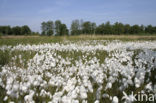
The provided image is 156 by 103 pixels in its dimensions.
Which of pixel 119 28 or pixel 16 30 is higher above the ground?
pixel 16 30

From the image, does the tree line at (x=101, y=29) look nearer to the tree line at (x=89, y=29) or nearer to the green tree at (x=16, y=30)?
the tree line at (x=89, y=29)

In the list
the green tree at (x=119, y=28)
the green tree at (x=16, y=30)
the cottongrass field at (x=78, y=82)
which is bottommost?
the cottongrass field at (x=78, y=82)

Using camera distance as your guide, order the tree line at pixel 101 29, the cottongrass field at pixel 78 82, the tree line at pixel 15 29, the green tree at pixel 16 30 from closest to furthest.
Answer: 1. the cottongrass field at pixel 78 82
2. the tree line at pixel 101 29
3. the tree line at pixel 15 29
4. the green tree at pixel 16 30

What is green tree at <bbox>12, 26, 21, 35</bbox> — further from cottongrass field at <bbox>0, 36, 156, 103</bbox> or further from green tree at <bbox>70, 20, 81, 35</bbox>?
cottongrass field at <bbox>0, 36, 156, 103</bbox>

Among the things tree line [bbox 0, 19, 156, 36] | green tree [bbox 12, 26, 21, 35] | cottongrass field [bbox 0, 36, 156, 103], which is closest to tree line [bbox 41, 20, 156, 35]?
tree line [bbox 0, 19, 156, 36]

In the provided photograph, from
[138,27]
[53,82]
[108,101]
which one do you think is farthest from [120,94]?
[138,27]

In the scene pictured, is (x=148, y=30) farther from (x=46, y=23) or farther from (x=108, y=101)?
(x=108, y=101)

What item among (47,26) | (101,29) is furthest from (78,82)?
(47,26)

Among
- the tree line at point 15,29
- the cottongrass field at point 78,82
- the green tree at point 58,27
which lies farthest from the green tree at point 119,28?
the cottongrass field at point 78,82

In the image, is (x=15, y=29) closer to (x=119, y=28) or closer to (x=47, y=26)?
(x=47, y=26)

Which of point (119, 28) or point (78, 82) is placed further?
point (119, 28)

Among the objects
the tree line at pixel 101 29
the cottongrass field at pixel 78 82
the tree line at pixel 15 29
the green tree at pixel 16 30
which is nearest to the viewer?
the cottongrass field at pixel 78 82

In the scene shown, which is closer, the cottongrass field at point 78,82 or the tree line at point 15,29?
the cottongrass field at point 78,82

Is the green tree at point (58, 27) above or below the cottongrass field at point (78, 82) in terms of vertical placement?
above
